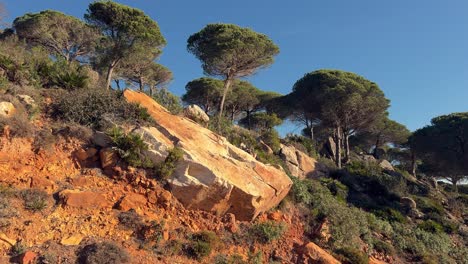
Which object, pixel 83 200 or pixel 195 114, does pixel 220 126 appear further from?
pixel 83 200

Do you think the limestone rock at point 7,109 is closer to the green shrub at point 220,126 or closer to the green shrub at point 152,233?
the green shrub at point 152,233

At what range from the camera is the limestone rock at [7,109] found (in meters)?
9.52

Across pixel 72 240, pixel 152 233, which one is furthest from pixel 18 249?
pixel 152 233

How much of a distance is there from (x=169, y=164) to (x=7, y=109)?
4369mm

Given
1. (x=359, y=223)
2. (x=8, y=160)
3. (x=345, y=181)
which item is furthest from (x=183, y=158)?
(x=345, y=181)

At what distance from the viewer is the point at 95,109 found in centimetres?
1155

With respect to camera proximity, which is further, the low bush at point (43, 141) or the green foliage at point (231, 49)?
the green foliage at point (231, 49)

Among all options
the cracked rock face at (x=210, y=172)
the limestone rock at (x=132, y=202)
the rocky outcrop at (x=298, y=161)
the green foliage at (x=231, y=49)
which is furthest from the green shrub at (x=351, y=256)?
the green foliage at (x=231, y=49)

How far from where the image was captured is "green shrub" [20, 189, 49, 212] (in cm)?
812

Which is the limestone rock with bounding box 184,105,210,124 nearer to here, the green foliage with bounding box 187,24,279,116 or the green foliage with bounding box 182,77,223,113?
the green foliage with bounding box 187,24,279,116

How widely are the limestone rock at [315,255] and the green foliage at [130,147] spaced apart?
5.26 metres

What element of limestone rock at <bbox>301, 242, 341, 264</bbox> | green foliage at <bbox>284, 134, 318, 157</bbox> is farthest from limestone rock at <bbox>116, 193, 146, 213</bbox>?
green foliage at <bbox>284, 134, 318, 157</bbox>

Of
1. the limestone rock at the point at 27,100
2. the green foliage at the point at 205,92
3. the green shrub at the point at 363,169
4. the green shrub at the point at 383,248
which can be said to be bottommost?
the green shrub at the point at 383,248

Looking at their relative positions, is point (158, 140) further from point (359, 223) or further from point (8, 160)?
point (359, 223)
